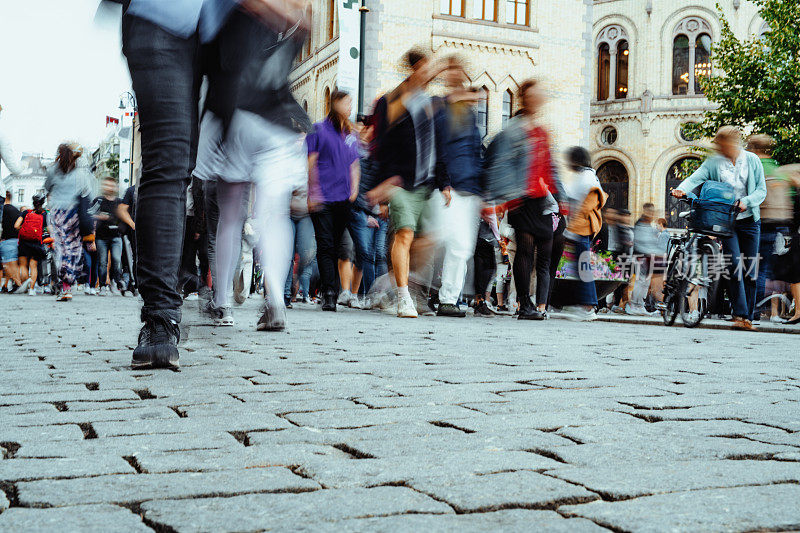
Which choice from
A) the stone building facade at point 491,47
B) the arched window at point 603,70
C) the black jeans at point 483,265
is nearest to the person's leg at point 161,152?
the black jeans at point 483,265

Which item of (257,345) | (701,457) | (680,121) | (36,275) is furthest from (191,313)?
(680,121)

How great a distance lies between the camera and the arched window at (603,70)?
41.2 metres

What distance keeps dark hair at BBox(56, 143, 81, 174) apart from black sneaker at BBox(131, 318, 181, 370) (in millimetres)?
8820

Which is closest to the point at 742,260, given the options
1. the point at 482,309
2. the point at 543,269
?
the point at 543,269

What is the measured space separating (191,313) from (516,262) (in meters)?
5.06

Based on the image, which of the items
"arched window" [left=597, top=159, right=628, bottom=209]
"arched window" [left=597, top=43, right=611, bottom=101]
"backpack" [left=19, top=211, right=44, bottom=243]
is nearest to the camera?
"backpack" [left=19, top=211, right=44, bottom=243]

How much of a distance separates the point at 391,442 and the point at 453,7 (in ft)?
97.1

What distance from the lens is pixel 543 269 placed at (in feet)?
32.9

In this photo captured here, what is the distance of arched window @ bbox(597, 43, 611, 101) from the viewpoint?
41250 millimetres

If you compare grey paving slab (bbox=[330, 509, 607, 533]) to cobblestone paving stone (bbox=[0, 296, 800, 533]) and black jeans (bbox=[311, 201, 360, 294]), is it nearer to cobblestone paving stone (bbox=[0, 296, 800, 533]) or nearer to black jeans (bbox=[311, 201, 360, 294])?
cobblestone paving stone (bbox=[0, 296, 800, 533])

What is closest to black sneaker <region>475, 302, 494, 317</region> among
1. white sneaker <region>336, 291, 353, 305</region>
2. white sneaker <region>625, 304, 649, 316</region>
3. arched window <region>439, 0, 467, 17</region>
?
white sneaker <region>336, 291, 353, 305</region>

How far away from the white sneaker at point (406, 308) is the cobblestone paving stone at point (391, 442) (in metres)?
3.88

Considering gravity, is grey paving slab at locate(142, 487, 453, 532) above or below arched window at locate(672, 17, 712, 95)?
below

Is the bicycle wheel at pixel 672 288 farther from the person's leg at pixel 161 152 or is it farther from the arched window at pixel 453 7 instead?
the arched window at pixel 453 7
